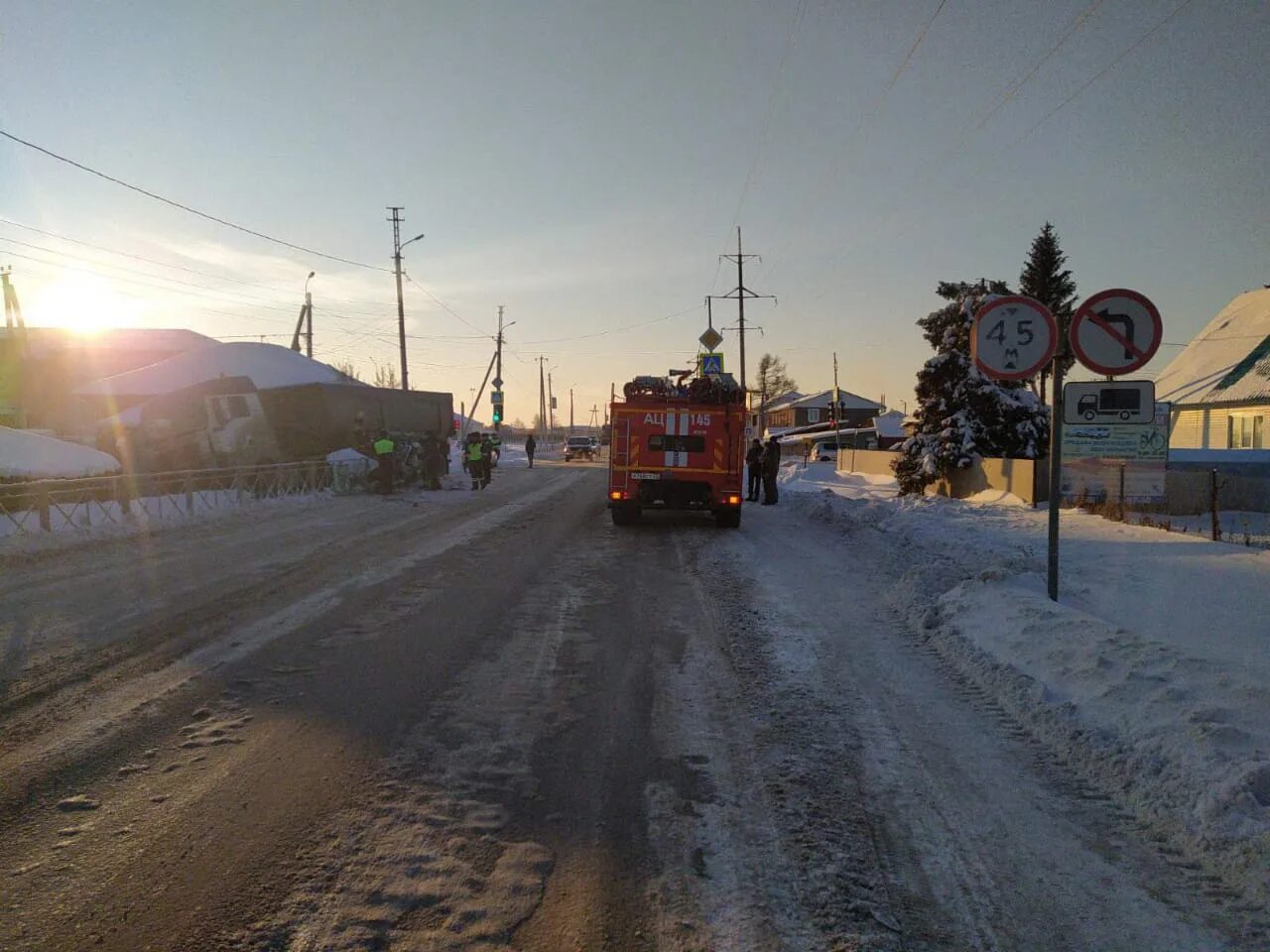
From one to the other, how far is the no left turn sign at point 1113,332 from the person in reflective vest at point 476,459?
818 inches

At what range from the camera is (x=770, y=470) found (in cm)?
2169

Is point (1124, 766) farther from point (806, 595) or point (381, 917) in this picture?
point (806, 595)

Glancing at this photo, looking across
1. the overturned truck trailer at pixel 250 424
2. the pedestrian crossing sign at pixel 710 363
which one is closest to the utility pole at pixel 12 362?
the overturned truck trailer at pixel 250 424

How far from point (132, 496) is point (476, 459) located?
38.9 ft

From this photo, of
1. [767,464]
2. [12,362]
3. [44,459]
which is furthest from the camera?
[12,362]

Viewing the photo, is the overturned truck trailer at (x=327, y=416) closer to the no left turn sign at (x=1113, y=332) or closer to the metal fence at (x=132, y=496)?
the metal fence at (x=132, y=496)

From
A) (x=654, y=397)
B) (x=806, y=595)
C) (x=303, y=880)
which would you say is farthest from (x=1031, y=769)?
(x=654, y=397)

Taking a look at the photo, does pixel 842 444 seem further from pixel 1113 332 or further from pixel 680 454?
pixel 1113 332

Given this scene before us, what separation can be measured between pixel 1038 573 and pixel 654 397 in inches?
315

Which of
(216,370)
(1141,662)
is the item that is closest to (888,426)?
(216,370)

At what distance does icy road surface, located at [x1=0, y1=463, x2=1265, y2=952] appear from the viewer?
292 centimetres

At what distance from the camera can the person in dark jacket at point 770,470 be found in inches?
857

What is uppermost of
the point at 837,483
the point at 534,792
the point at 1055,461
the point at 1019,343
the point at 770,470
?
the point at 1019,343

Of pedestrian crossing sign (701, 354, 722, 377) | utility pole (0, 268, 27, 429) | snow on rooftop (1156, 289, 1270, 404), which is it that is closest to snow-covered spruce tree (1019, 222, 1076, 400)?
snow on rooftop (1156, 289, 1270, 404)
